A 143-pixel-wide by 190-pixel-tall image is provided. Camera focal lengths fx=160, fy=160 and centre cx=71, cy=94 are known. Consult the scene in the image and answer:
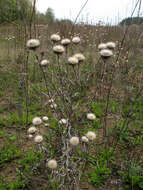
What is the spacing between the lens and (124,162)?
83.0 inches

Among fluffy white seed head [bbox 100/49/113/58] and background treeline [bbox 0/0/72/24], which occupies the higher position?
background treeline [bbox 0/0/72/24]

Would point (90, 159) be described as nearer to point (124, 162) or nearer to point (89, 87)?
point (124, 162)

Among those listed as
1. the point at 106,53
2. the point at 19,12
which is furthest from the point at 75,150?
the point at 19,12

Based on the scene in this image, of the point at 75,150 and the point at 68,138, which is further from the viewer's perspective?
the point at 75,150

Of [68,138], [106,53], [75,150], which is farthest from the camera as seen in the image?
[75,150]

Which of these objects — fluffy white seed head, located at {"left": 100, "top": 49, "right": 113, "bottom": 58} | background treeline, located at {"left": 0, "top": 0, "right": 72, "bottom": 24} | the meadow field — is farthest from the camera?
background treeline, located at {"left": 0, "top": 0, "right": 72, "bottom": 24}

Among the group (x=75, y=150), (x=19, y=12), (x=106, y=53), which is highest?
(x=19, y=12)

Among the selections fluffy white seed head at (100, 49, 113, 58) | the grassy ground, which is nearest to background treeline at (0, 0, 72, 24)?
the grassy ground

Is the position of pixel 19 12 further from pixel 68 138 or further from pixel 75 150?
pixel 75 150

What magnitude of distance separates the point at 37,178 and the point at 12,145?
908 mm

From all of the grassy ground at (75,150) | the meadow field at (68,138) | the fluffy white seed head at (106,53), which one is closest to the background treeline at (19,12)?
the meadow field at (68,138)

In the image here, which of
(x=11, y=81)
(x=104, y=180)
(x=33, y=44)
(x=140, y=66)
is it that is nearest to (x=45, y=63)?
(x=33, y=44)

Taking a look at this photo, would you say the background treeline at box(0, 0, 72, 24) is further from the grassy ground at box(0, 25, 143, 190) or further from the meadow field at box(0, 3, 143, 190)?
the grassy ground at box(0, 25, 143, 190)

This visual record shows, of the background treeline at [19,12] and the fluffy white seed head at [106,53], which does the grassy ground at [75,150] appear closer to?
the fluffy white seed head at [106,53]
